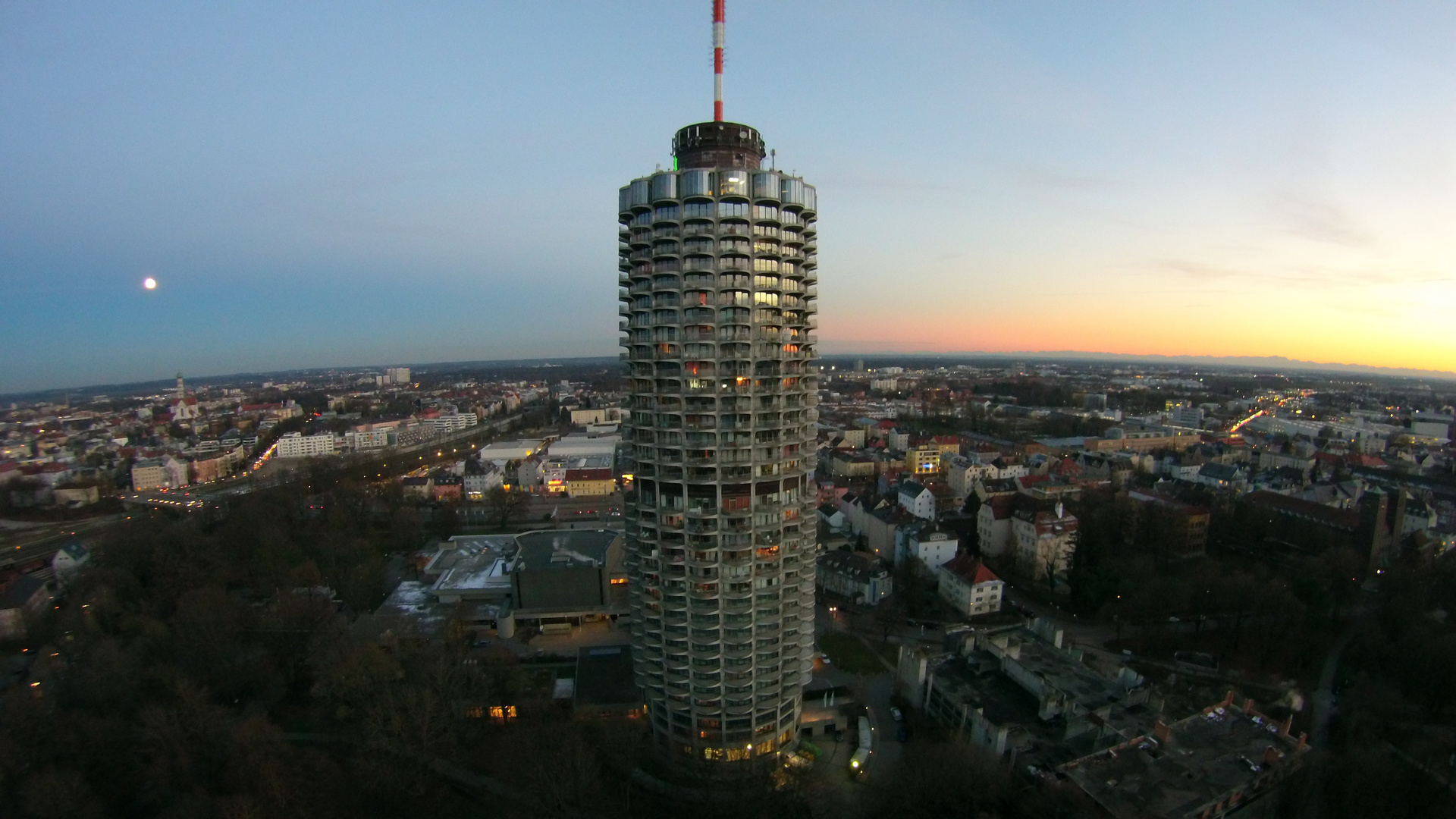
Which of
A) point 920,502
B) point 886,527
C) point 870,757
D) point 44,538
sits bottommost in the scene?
point 870,757

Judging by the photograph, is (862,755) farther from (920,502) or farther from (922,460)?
(922,460)

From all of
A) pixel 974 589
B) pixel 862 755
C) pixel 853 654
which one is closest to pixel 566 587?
pixel 853 654

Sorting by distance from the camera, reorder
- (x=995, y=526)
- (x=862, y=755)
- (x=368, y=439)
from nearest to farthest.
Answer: (x=862, y=755)
(x=995, y=526)
(x=368, y=439)

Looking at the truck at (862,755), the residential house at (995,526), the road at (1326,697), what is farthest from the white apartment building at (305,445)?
the road at (1326,697)

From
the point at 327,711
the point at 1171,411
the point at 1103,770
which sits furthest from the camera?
the point at 1171,411

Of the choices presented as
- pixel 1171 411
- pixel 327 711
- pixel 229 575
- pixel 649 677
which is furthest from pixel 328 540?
pixel 1171 411

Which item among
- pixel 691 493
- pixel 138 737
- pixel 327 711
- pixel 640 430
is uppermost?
pixel 640 430

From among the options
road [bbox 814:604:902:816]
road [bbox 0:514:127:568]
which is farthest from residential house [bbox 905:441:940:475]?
road [bbox 0:514:127:568]

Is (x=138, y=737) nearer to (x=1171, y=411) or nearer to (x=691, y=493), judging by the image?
(x=691, y=493)
